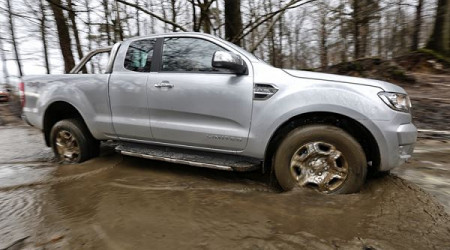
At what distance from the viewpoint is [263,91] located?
2.95m

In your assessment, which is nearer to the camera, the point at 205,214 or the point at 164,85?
the point at 205,214

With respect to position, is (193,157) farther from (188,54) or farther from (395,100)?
(395,100)

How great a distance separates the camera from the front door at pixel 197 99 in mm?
3035

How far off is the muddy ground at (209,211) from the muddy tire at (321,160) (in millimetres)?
122

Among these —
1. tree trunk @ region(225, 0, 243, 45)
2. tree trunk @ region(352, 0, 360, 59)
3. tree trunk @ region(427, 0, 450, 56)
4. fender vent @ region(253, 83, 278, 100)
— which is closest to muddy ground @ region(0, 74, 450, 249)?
fender vent @ region(253, 83, 278, 100)

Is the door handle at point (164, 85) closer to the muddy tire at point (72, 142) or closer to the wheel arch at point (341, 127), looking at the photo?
the wheel arch at point (341, 127)

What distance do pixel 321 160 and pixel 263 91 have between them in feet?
2.83

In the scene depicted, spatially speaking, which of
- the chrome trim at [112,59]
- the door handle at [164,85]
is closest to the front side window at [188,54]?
the door handle at [164,85]

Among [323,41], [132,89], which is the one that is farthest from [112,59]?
[323,41]

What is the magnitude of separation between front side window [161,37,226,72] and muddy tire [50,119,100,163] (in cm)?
158

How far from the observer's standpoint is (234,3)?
763 centimetres

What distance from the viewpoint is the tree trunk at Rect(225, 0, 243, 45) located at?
753 cm

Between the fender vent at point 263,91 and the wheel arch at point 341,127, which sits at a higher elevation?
the fender vent at point 263,91

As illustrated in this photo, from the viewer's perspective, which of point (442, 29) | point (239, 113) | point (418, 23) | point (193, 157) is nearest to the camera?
point (239, 113)
